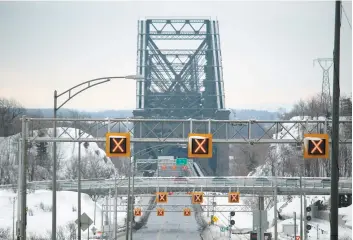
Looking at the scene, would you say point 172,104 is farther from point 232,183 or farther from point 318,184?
point 318,184

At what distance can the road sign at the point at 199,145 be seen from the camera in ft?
89.8

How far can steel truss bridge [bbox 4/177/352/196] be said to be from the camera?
213 feet

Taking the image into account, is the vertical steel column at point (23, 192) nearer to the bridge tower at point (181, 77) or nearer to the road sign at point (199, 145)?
the road sign at point (199, 145)

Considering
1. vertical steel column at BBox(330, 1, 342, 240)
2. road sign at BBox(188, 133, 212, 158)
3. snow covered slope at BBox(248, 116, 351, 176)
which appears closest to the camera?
vertical steel column at BBox(330, 1, 342, 240)

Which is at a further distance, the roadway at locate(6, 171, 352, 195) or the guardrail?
the guardrail

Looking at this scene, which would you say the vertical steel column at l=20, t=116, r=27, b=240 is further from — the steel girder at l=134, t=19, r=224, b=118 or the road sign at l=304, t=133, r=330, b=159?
the steel girder at l=134, t=19, r=224, b=118

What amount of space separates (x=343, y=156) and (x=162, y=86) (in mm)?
66135

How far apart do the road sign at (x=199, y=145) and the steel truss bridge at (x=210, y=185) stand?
34.4 metres

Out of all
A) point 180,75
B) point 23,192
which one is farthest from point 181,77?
point 23,192

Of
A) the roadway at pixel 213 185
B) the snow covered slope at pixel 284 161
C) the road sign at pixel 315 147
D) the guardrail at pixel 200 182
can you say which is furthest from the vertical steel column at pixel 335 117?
the snow covered slope at pixel 284 161

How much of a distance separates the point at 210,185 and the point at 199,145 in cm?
4729

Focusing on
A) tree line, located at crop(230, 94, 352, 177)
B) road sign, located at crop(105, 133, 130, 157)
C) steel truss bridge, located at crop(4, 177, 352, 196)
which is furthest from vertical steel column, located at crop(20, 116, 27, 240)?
steel truss bridge, located at crop(4, 177, 352, 196)

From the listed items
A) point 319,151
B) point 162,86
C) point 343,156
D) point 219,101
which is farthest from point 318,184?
point 162,86

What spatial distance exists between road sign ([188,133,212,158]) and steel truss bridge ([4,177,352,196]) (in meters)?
34.4
